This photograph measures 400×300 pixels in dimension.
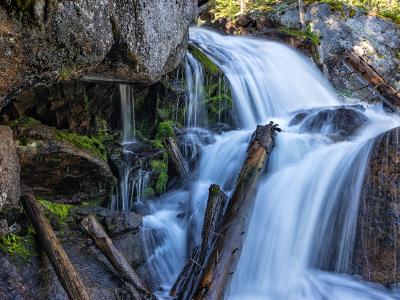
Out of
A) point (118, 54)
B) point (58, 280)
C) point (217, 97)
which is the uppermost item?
point (118, 54)

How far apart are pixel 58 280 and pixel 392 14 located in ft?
58.4

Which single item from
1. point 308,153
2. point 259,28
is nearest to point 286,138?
point 308,153

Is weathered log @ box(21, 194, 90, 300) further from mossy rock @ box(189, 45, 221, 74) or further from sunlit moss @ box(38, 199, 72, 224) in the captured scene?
mossy rock @ box(189, 45, 221, 74)

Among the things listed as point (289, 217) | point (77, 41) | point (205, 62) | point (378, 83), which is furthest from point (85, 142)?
point (378, 83)

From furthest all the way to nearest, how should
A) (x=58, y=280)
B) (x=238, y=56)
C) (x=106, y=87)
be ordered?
(x=238, y=56) → (x=106, y=87) → (x=58, y=280)

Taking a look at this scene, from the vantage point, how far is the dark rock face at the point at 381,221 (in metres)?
4.88

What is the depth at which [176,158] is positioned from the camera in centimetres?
729

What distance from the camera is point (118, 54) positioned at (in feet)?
14.3

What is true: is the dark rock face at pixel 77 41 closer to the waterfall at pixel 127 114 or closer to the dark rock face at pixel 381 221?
the waterfall at pixel 127 114

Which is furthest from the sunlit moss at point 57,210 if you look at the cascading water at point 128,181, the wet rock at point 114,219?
the cascading water at point 128,181

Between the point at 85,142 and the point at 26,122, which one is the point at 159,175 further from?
the point at 26,122

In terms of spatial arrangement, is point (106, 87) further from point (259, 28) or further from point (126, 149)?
point (259, 28)

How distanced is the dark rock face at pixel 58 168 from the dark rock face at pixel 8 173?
0.87m

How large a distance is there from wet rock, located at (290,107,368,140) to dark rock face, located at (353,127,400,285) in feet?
7.19
